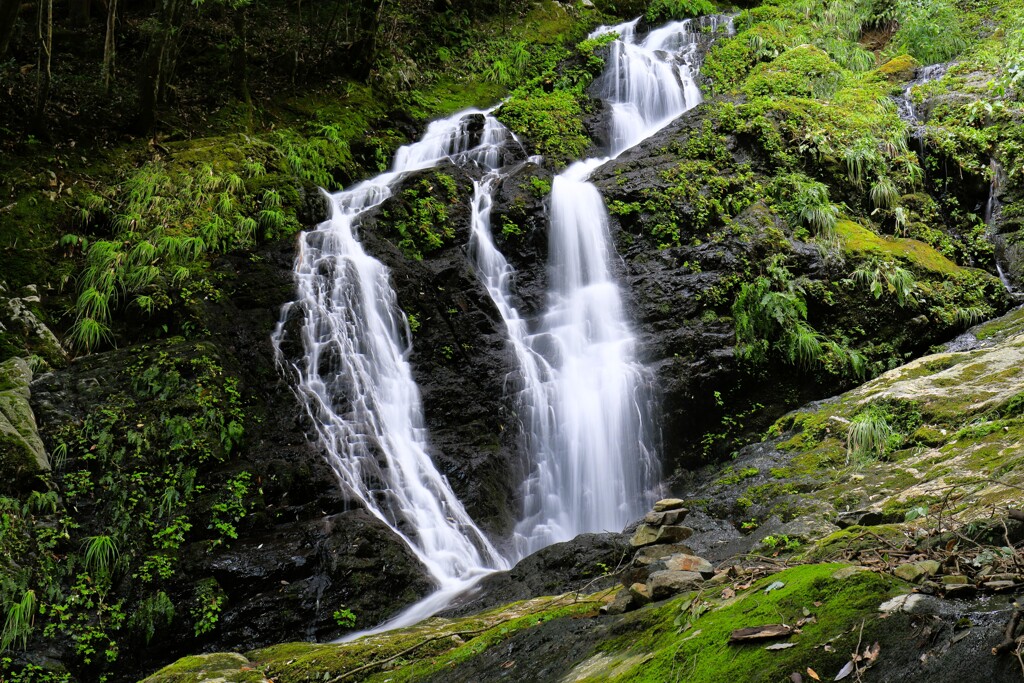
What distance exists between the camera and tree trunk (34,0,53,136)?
28.5 ft

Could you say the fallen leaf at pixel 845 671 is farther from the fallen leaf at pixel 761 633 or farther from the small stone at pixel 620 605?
the small stone at pixel 620 605

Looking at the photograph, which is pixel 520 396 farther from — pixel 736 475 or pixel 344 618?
pixel 344 618

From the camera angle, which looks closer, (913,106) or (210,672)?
(210,672)

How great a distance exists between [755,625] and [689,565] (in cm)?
146

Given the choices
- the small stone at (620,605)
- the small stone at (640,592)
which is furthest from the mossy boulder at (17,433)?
the small stone at (640,592)

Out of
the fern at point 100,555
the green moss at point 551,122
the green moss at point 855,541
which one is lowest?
the green moss at point 855,541

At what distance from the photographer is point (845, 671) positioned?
6.41 feet

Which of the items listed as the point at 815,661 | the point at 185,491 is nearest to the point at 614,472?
the point at 185,491

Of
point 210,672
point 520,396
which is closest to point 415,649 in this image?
point 210,672

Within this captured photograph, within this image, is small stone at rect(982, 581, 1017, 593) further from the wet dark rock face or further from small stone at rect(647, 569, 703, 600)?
the wet dark rock face

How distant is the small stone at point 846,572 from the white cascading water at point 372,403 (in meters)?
4.64

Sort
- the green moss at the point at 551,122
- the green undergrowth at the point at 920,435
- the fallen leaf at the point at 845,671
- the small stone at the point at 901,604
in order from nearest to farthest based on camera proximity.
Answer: the fallen leaf at the point at 845,671 → the small stone at the point at 901,604 → the green undergrowth at the point at 920,435 → the green moss at the point at 551,122

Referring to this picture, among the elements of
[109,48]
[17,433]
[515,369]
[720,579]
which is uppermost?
[109,48]

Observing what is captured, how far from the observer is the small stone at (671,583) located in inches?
136
